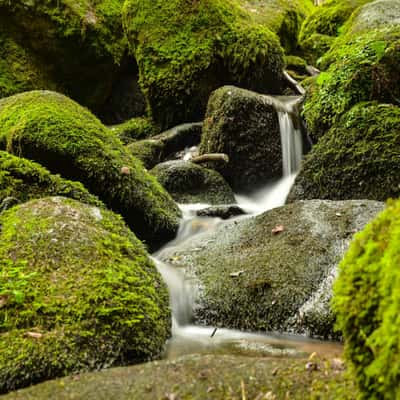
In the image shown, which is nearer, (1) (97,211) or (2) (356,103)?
(1) (97,211)

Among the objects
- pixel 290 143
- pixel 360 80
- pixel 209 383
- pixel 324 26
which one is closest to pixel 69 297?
pixel 209 383

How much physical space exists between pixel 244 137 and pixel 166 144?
180 cm

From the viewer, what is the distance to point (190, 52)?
9.89 meters

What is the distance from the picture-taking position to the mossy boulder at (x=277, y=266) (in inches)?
147

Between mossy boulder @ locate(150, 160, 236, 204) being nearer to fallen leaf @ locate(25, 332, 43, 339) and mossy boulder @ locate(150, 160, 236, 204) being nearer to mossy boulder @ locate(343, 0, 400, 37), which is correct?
mossy boulder @ locate(343, 0, 400, 37)

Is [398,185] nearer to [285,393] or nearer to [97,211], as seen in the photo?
[97,211]

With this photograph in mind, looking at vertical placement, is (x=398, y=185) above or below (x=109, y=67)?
below

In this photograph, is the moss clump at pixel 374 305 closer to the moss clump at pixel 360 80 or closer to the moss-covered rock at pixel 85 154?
the moss-covered rock at pixel 85 154

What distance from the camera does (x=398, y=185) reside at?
541cm

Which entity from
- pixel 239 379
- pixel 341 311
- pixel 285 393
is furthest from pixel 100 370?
pixel 341 311

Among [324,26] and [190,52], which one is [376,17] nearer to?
[190,52]

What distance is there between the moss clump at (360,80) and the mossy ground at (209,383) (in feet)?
16.5

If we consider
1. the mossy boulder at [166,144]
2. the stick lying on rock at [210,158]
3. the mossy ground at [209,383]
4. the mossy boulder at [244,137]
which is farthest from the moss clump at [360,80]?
the mossy ground at [209,383]

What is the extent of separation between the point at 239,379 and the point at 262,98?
7.09 m
